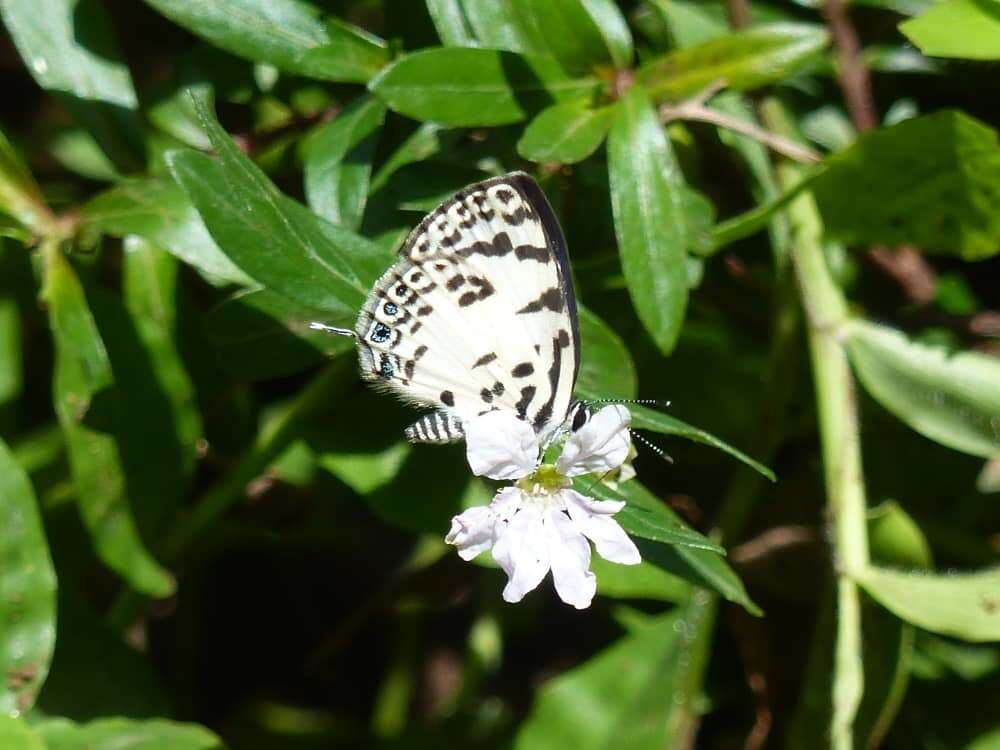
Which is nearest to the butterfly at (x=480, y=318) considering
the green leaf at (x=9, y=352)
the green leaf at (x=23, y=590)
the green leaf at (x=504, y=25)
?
the green leaf at (x=504, y=25)

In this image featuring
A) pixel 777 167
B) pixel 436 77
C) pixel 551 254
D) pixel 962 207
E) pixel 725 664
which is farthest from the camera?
pixel 725 664

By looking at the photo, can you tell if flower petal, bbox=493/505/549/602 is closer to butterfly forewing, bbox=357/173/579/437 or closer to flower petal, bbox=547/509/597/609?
flower petal, bbox=547/509/597/609

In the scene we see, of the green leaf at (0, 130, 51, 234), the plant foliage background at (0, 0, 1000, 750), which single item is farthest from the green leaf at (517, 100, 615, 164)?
the green leaf at (0, 130, 51, 234)

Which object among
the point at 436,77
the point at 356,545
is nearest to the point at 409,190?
the point at 436,77

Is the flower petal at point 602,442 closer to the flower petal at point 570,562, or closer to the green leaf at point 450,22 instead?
the flower petal at point 570,562

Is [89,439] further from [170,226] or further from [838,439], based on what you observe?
[838,439]

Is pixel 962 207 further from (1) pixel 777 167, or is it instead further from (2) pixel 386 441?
(2) pixel 386 441
